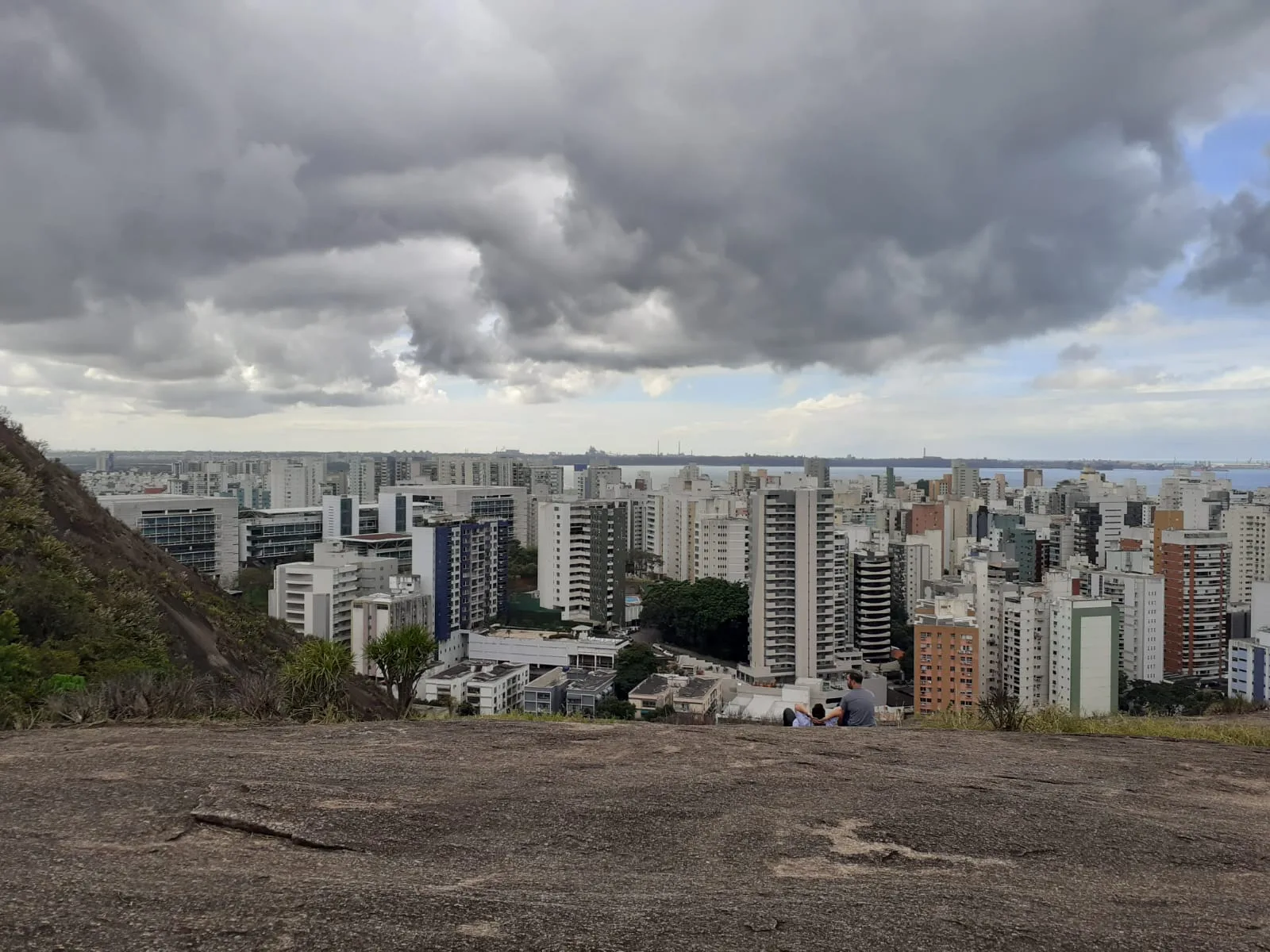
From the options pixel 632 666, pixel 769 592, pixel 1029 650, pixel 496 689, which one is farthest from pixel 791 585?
pixel 496 689

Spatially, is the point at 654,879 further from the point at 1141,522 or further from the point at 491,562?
the point at 1141,522

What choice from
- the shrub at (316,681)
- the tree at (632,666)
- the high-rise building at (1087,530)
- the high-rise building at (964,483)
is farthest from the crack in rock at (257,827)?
the high-rise building at (964,483)

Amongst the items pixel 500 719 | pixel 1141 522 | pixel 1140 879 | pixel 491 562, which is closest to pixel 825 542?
pixel 491 562

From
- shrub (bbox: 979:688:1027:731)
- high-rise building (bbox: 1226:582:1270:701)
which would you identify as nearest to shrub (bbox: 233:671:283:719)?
shrub (bbox: 979:688:1027:731)

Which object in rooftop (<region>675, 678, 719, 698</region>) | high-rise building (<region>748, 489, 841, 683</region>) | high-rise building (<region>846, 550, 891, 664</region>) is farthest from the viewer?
high-rise building (<region>846, 550, 891, 664</region>)

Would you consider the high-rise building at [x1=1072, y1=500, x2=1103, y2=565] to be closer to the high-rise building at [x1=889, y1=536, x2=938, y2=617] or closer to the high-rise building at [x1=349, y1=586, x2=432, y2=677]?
the high-rise building at [x1=889, y1=536, x2=938, y2=617]
